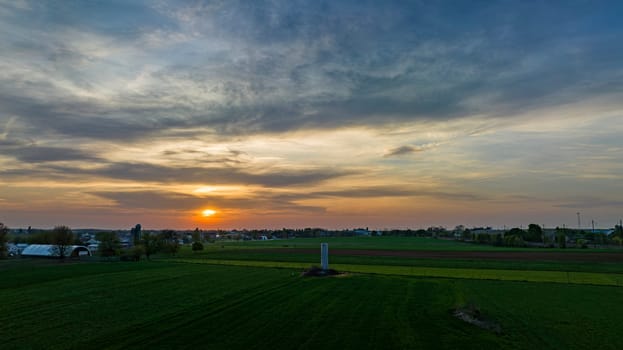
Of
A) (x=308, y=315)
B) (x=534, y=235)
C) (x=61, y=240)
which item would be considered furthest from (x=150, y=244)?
(x=534, y=235)

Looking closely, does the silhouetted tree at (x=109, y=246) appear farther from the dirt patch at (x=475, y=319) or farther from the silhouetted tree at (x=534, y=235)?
the silhouetted tree at (x=534, y=235)

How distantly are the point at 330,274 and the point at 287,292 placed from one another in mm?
12916

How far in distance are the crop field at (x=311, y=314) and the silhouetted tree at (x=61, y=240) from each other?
61.6 meters

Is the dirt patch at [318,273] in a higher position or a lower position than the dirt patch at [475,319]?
lower

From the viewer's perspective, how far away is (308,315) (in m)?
23.3

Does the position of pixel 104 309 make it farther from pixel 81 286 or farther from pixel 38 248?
pixel 38 248

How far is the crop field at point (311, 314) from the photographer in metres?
18.1

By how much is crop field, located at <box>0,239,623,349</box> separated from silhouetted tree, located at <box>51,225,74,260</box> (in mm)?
61607

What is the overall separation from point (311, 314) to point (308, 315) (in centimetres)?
34

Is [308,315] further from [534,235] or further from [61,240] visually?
[534,235]

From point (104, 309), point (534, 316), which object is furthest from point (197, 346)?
point (534, 316)

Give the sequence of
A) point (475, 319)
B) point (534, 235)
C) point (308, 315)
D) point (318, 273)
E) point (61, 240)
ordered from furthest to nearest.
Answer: point (534, 235)
point (61, 240)
point (318, 273)
point (308, 315)
point (475, 319)

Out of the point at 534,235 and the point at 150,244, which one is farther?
the point at 534,235

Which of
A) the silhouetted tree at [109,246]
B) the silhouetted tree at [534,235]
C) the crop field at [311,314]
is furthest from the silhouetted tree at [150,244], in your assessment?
the silhouetted tree at [534,235]
